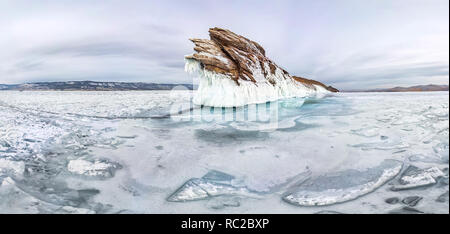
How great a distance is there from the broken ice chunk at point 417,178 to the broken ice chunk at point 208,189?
2260mm

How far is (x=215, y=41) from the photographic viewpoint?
16.6 m

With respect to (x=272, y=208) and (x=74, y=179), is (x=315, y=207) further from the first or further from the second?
(x=74, y=179)

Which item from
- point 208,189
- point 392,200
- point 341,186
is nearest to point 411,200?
point 392,200

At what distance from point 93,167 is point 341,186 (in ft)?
14.8

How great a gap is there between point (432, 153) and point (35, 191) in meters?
7.03

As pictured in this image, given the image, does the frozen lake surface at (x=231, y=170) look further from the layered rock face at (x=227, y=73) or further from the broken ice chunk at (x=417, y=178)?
Answer: the layered rock face at (x=227, y=73)

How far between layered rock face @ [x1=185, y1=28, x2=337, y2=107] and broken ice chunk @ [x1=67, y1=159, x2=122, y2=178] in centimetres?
968

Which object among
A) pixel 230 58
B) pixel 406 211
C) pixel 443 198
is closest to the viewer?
pixel 406 211

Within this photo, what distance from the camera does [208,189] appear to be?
129 inches

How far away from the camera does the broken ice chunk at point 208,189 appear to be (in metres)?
3.11

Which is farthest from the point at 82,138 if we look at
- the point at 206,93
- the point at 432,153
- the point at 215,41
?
the point at 215,41

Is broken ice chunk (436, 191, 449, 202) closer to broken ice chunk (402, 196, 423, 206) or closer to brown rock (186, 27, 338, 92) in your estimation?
broken ice chunk (402, 196, 423, 206)

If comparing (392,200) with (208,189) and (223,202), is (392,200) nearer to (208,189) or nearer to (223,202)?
(223,202)
